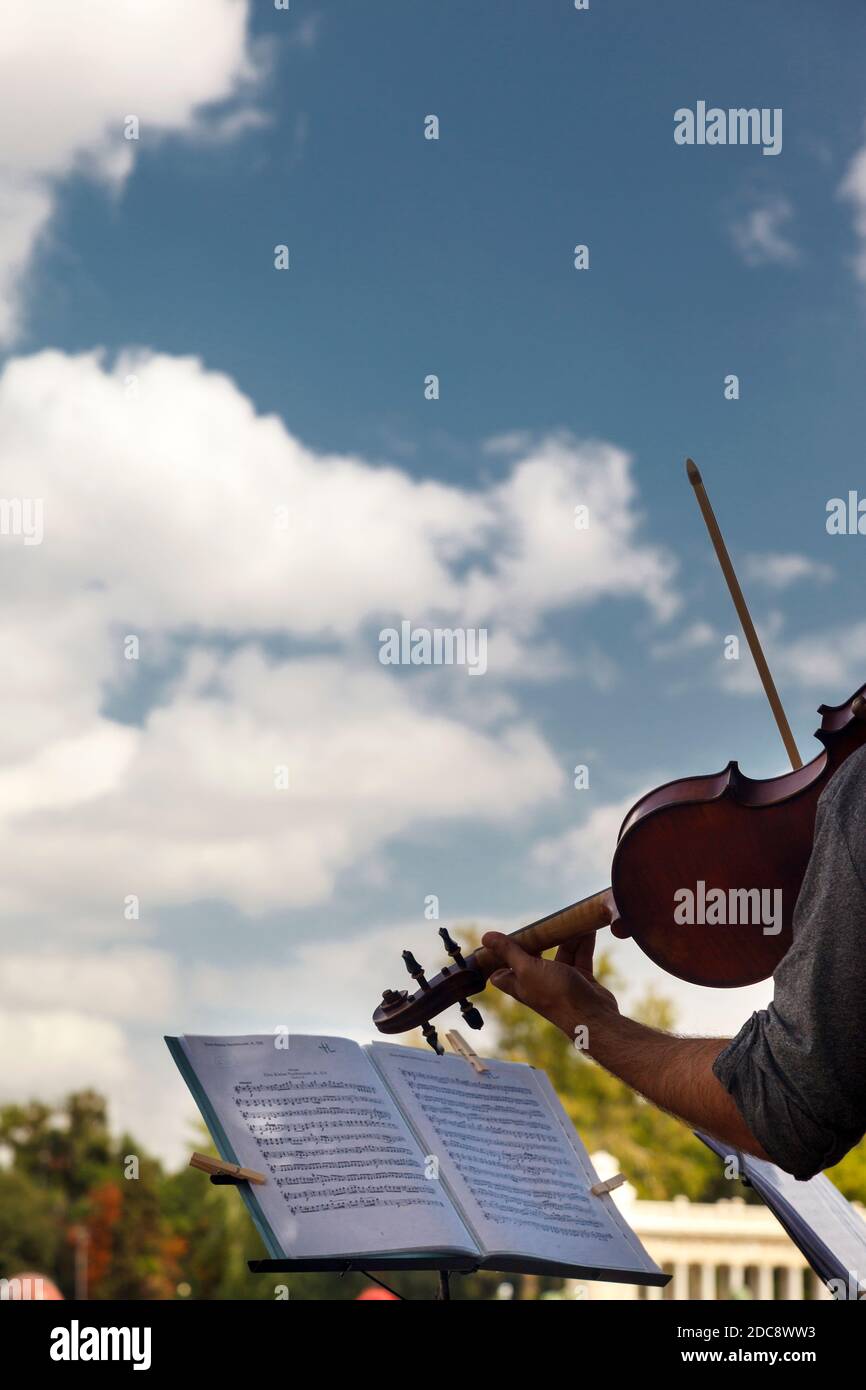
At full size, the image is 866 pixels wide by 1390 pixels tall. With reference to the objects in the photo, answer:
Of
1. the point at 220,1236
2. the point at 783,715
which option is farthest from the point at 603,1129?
the point at 783,715

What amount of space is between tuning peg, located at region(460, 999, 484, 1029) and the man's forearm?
2.01 ft

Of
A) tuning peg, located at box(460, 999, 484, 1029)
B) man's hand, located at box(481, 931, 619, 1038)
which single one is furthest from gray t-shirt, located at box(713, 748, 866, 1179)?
tuning peg, located at box(460, 999, 484, 1029)

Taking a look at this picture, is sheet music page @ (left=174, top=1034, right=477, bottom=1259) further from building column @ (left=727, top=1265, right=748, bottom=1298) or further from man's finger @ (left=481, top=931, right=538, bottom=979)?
building column @ (left=727, top=1265, right=748, bottom=1298)

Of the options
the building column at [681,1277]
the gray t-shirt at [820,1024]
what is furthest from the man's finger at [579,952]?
the building column at [681,1277]

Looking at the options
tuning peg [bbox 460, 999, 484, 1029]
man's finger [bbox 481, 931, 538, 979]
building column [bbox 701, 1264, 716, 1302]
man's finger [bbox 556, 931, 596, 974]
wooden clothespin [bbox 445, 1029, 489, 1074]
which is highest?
man's finger [bbox 556, 931, 596, 974]

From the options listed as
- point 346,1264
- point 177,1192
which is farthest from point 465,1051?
point 177,1192

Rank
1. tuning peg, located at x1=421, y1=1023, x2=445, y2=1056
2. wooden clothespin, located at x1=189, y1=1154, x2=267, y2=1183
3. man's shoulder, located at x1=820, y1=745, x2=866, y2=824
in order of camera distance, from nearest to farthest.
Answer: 1. man's shoulder, located at x1=820, y1=745, x2=866, y2=824
2. wooden clothespin, located at x1=189, y1=1154, x2=267, y2=1183
3. tuning peg, located at x1=421, y1=1023, x2=445, y2=1056

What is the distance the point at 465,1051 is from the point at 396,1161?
46 centimetres

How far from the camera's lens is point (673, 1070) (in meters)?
2.36

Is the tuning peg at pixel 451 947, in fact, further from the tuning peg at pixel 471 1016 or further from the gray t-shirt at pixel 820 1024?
the gray t-shirt at pixel 820 1024

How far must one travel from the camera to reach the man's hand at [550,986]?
2.60 metres

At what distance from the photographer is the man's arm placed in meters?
2.25
